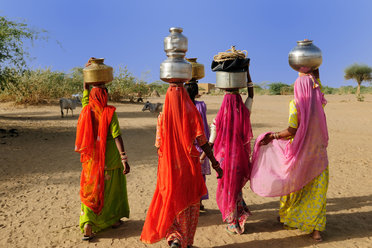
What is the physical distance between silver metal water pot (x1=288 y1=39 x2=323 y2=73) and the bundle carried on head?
525mm

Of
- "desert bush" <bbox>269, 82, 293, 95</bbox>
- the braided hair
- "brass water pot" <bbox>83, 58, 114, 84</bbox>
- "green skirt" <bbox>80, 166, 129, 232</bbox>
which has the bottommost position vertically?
"green skirt" <bbox>80, 166, 129, 232</bbox>

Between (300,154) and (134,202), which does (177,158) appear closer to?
(300,154)

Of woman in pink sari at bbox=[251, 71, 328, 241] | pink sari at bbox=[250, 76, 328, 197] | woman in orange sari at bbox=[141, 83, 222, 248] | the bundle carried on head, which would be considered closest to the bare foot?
woman in pink sari at bbox=[251, 71, 328, 241]

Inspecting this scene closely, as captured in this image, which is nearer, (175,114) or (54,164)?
(175,114)

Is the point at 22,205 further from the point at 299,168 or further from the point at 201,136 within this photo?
the point at 299,168

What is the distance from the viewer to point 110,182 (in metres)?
4.02

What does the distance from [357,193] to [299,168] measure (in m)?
2.64

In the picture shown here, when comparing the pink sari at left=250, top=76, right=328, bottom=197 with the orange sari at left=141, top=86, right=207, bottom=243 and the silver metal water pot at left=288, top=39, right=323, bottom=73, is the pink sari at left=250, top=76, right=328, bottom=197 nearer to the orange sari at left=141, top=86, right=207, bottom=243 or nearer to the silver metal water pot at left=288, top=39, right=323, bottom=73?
the silver metal water pot at left=288, top=39, right=323, bottom=73

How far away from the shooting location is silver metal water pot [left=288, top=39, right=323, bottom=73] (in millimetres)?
3559

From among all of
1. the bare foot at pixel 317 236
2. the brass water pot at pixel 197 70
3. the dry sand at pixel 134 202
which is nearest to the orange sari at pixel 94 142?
the dry sand at pixel 134 202

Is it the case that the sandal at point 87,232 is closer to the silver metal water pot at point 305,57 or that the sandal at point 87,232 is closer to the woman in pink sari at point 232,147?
the woman in pink sari at point 232,147

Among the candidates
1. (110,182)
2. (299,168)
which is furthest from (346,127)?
(110,182)

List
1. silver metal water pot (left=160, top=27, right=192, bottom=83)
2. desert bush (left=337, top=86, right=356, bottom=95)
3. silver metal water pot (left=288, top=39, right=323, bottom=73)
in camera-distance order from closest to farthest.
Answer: silver metal water pot (left=160, top=27, right=192, bottom=83) → silver metal water pot (left=288, top=39, right=323, bottom=73) → desert bush (left=337, top=86, right=356, bottom=95)

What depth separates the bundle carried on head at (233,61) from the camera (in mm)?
3723
